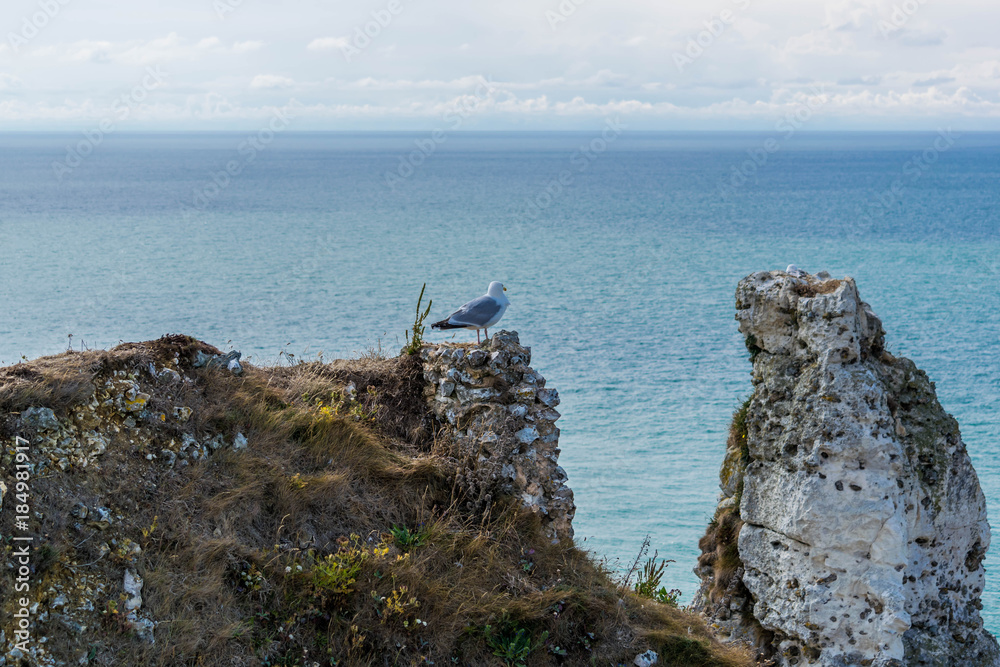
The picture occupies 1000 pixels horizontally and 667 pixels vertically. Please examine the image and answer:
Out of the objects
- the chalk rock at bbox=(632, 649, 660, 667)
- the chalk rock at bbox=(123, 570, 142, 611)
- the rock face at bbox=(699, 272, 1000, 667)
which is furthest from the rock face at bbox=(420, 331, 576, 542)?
the chalk rock at bbox=(123, 570, 142, 611)

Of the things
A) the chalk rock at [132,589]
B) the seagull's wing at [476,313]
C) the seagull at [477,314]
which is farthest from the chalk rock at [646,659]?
the chalk rock at [132,589]

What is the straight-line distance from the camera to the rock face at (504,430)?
29.5 ft

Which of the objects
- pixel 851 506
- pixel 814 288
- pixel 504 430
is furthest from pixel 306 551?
pixel 814 288

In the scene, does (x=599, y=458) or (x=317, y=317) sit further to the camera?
(x=317, y=317)

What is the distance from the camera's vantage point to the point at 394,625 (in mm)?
7336

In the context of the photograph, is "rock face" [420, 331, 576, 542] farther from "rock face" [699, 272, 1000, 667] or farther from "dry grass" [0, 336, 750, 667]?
"rock face" [699, 272, 1000, 667]

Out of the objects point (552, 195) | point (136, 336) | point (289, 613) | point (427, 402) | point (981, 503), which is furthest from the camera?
point (552, 195)

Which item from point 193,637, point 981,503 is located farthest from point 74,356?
point 981,503

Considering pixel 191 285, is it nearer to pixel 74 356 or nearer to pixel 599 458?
pixel 599 458

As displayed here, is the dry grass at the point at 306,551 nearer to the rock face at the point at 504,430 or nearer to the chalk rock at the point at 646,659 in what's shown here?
the chalk rock at the point at 646,659

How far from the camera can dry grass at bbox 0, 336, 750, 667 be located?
680 cm

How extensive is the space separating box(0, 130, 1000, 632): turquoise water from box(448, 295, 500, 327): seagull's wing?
2.87 m

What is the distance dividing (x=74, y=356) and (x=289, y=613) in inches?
133

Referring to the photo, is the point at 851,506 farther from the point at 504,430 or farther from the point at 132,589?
the point at 132,589
